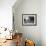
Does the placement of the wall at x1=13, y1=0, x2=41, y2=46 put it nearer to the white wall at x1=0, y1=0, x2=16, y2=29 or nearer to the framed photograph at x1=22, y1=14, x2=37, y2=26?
the framed photograph at x1=22, y1=14, x2=37, y2=26

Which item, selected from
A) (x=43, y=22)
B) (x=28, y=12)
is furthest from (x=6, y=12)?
(x=43, y=22)

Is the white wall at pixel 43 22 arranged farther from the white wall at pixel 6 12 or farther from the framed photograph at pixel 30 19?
the white wall at pixel 6 12

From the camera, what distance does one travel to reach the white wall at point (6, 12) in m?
4.79

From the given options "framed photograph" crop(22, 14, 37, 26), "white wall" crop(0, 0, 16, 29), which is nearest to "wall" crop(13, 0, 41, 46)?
"framed photograph" crop(22, 14, 37, 26)

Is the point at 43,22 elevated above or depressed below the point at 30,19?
below

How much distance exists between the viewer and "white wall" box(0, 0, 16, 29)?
479 centimetres

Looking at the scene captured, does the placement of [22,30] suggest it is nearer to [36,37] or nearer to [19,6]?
[36,37]

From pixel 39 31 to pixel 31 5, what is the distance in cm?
136

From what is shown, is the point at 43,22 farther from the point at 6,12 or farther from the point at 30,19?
the point at 6,12

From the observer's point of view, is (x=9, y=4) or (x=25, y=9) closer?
(x=9, y=4)

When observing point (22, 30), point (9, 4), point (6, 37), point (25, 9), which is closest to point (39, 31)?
point (22, 30)

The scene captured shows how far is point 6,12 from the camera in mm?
4820

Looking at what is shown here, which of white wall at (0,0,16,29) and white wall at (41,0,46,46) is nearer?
white wall at (0,0,16,29)

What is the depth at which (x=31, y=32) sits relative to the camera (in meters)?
5.90
